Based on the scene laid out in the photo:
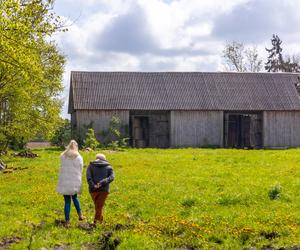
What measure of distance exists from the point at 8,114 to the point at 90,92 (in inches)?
553

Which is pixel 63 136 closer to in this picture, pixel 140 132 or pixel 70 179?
pixel 140 132

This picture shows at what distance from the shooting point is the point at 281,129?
149 feet

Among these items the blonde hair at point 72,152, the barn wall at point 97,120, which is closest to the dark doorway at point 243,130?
the barn wall at point 97,120

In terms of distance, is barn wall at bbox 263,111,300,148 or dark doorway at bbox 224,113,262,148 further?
dark doorway at bbox 224,113,262,148

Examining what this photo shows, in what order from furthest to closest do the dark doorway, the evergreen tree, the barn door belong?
1. the evergreen tree
2. the dark doorway
3. the barn door

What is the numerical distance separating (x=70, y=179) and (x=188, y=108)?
105 ft

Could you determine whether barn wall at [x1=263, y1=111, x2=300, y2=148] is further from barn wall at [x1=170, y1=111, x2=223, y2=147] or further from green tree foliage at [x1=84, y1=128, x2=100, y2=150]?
green tree foliage at [x1=84, y1=128, x2=100, y2=150]

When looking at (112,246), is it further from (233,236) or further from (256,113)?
(256,113)

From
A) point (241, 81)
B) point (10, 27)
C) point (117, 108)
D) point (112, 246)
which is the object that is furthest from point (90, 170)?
point (241, 81)

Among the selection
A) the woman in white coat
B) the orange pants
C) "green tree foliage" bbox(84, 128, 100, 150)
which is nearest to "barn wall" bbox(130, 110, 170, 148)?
"green tree foliage" bbox(84, 128, 100, 150)

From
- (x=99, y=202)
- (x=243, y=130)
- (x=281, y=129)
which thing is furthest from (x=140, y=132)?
(x=99, y=202)

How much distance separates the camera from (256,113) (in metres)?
46.1

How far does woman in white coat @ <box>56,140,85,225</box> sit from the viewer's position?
41.5 ft

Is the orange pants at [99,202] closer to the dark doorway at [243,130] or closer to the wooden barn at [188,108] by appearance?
the wooden barn at [188,108]
